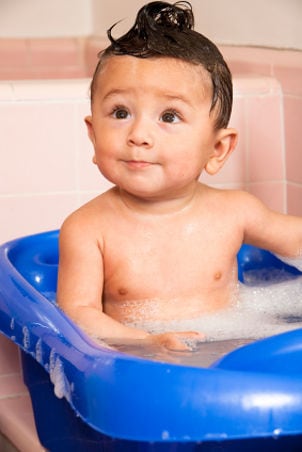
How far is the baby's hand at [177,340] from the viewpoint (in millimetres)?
1124

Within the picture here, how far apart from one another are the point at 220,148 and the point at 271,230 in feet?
0.57

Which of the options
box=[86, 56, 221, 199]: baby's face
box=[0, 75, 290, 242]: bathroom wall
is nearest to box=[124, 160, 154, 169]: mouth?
box=[86, 56, 221, 199]: baby's face

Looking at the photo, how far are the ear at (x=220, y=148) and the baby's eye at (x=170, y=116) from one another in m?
0.09

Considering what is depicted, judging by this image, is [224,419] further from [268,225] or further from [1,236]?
[1,236]

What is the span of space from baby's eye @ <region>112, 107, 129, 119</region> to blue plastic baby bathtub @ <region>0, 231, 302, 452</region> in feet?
0.96

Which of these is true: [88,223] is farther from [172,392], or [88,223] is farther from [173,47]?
[172,392]

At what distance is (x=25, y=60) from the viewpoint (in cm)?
286

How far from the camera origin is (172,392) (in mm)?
923

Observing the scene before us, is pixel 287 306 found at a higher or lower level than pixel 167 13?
lower

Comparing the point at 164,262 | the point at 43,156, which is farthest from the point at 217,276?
the point at 43,156

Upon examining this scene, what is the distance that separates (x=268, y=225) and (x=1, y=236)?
1.62 feet

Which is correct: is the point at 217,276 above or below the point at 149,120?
below

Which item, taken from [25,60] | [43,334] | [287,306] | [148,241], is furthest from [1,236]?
[25,60]

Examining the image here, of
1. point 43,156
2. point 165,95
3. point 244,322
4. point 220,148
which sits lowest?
point 244,322
